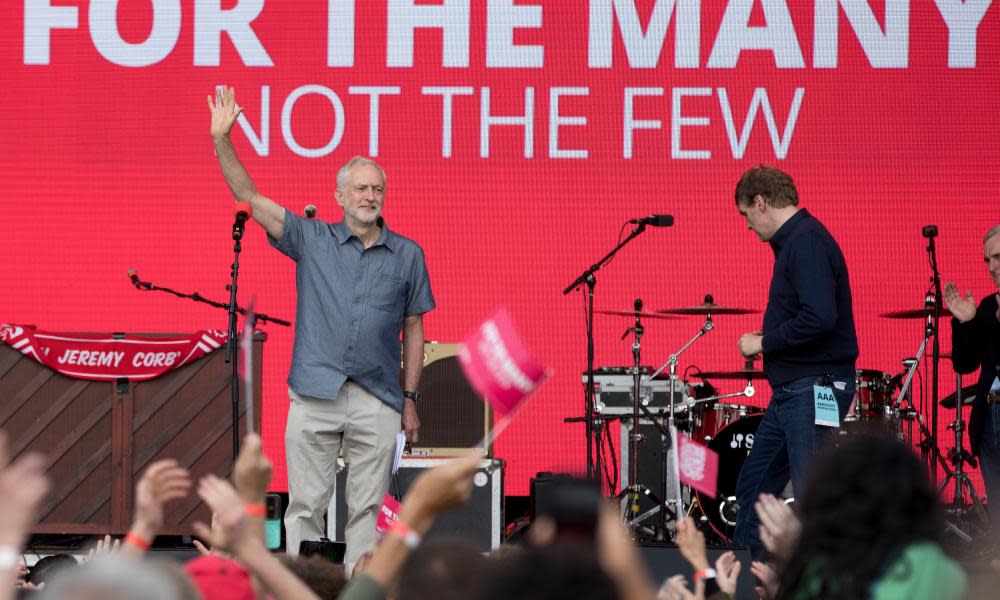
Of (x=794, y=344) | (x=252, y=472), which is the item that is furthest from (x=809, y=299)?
(x=252, y=472)

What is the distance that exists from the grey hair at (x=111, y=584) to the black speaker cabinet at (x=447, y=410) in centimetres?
455

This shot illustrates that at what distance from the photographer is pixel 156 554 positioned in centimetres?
334

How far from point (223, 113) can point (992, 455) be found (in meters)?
3.08

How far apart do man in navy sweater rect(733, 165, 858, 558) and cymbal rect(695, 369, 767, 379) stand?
1.78 meters

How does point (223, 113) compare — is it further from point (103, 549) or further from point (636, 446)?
point (636, 446)

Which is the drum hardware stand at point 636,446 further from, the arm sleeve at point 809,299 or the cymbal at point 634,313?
the arm sleeve at point 809,299

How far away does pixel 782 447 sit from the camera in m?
4.21

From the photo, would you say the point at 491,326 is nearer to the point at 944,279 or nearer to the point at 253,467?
the point at 253,467

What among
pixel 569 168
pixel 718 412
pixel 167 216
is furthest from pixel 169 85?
pixel 718 412

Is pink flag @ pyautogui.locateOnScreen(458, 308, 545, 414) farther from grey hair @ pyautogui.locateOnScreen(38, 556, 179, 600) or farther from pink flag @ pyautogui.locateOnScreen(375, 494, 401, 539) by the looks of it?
pink flag @ pyautogui.locateOnScreen(375, 494, 401, 539)

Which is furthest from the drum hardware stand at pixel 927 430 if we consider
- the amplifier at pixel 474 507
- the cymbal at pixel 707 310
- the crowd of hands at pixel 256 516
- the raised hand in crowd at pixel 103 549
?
the crowd of hands at pixel 256 516

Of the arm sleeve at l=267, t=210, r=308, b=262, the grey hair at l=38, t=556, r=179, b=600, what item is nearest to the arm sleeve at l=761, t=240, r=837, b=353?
the arm sleeve at l=267, t=210, r=308, b=262

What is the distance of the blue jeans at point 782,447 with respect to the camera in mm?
4039

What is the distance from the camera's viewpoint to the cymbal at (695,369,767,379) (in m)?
6.07
